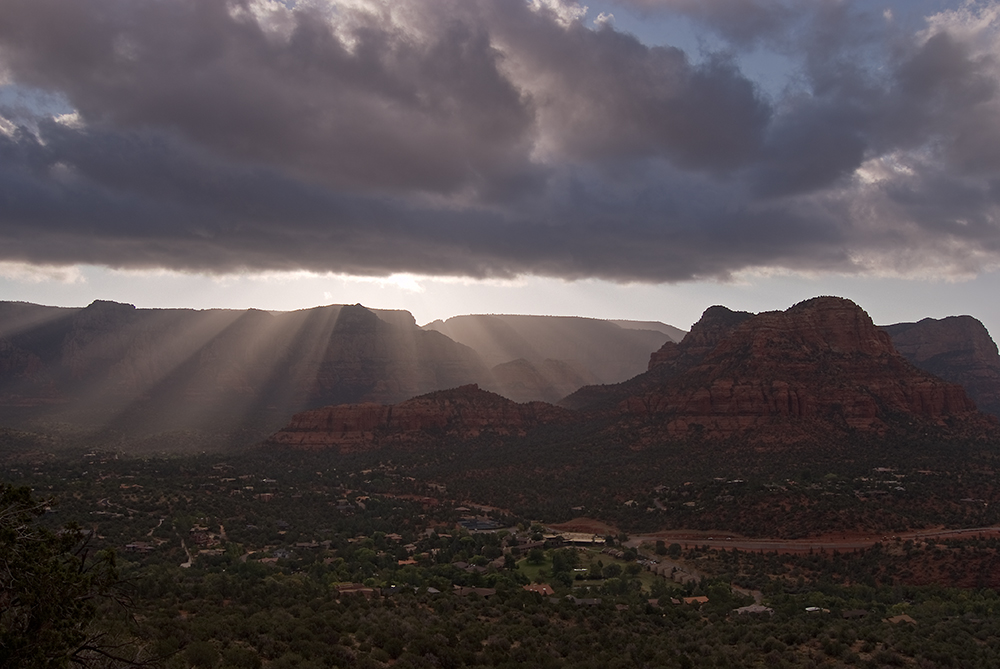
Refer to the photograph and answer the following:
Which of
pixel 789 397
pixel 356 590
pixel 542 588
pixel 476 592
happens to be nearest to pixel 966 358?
pixel 789 397

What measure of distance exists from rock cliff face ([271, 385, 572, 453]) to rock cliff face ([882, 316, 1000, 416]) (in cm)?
9704

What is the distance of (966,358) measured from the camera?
18912cm

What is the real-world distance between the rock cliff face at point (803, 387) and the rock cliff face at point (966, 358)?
7281 cm

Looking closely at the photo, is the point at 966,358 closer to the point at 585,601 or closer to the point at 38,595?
the point at 585,601

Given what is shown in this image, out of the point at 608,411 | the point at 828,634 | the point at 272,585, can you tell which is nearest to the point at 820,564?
the point at 828,634

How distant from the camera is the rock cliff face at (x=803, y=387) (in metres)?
99.8

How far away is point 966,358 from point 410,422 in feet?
468

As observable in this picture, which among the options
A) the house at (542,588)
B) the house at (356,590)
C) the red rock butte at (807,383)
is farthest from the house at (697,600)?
the red rock butte at (807,383)

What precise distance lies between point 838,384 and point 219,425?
13295 centimetres

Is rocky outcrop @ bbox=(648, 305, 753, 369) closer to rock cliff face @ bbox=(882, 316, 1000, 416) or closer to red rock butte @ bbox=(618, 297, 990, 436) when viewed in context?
red rock butte @ bbox=(618, 297, 990, 436)

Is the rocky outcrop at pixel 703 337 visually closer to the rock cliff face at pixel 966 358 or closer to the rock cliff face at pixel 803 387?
the rock cliff face at pixel 803 387

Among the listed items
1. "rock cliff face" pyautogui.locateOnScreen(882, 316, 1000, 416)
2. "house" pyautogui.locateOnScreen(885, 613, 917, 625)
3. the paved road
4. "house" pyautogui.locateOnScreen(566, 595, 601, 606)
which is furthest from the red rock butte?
"rock cliff face" pyautogui.locateOnScreen(882, 316, 1000, 416)

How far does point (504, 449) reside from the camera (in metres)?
117

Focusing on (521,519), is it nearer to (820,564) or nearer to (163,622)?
(820,564)
